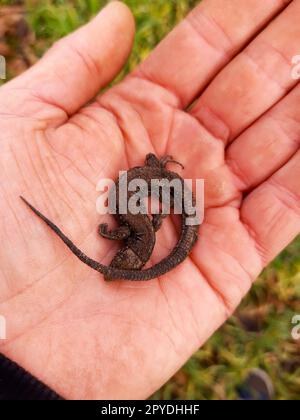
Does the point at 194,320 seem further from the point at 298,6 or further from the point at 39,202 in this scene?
the point at 298,6

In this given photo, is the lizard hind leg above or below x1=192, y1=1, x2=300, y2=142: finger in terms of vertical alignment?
below

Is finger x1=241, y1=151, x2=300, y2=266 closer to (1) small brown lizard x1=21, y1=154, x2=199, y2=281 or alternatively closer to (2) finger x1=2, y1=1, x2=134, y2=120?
(1) small brown lizard x1=21, y1=154, x2=199, y2=281

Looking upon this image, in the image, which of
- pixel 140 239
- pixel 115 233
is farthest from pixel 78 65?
pixel 140 239

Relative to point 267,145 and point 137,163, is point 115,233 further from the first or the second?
point 267,145

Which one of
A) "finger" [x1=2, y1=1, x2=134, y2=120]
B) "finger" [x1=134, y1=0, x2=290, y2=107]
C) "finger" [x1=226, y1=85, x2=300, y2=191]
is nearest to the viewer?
"finger" [x1=2, y1=1, x2=134, y2=120]

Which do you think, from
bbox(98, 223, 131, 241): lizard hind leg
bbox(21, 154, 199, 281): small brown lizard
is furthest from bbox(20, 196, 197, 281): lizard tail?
bbox(98, 223, 131, 241): lizard hind leg

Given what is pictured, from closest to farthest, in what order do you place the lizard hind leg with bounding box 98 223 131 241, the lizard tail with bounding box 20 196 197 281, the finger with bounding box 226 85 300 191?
the lizard tail with bounding box 20 196 197 281, the lizard hind leg with bounding box 98 223 131 241, the finger with bounding box 226 85 300 191
